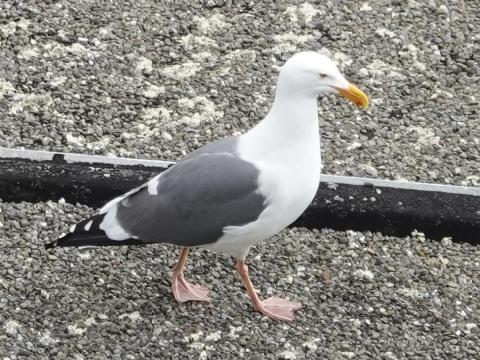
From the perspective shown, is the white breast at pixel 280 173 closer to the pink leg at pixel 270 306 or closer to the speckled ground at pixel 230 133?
the pink leg at pixel 270 306

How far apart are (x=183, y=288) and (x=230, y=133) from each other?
1.02 m

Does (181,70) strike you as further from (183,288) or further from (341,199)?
(183,288)

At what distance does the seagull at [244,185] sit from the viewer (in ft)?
11.0

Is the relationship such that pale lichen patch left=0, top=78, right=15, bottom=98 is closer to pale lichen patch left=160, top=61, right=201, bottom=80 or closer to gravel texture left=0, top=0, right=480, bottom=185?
gravel texture left=0, top=0, right=480, bottom=185

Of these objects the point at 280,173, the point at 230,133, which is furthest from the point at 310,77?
the point at 230,133

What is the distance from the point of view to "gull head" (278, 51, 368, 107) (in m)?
3.31

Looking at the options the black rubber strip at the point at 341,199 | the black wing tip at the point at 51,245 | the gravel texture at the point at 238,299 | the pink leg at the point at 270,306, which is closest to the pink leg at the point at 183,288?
the gravel texture at the point at 238,299

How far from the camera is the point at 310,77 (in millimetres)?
3318

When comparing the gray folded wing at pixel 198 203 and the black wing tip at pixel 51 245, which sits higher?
the gray folded wing at pixel 198 203

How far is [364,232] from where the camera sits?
4109mm

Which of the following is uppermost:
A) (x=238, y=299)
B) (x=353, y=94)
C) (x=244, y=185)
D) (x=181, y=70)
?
(x=353, y=94)

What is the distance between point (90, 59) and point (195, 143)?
792 mm

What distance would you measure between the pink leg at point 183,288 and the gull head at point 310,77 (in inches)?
30.0

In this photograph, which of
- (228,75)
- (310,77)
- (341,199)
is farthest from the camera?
(228,75)
